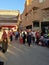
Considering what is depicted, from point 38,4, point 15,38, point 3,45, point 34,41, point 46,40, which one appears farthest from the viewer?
point 38,4

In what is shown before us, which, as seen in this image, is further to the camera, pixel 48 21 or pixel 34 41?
pixel 48 21

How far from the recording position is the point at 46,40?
2911 cm

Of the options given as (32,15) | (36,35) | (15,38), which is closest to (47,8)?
(32,15)

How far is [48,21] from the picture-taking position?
49750mm

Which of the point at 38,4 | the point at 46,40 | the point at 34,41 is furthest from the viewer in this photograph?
the point at 38,4

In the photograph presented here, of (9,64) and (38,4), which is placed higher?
(38,4)

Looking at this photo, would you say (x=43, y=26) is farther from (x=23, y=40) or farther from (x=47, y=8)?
(x=23, y=40)

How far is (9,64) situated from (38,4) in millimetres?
39467

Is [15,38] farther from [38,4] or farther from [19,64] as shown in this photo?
[19,64]

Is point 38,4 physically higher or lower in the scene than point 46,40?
higher

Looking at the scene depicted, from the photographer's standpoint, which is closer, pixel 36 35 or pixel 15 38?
pixel 36 35

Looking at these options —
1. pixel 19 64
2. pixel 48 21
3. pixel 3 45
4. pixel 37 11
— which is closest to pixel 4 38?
pixel 3 45

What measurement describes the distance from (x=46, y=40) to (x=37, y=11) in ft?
80.6

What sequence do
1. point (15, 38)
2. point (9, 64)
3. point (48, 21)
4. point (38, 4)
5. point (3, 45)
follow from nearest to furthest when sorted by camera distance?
point (9, 64), point (3, 45), point (15, 38), point (48, 21), point (38, 4)
